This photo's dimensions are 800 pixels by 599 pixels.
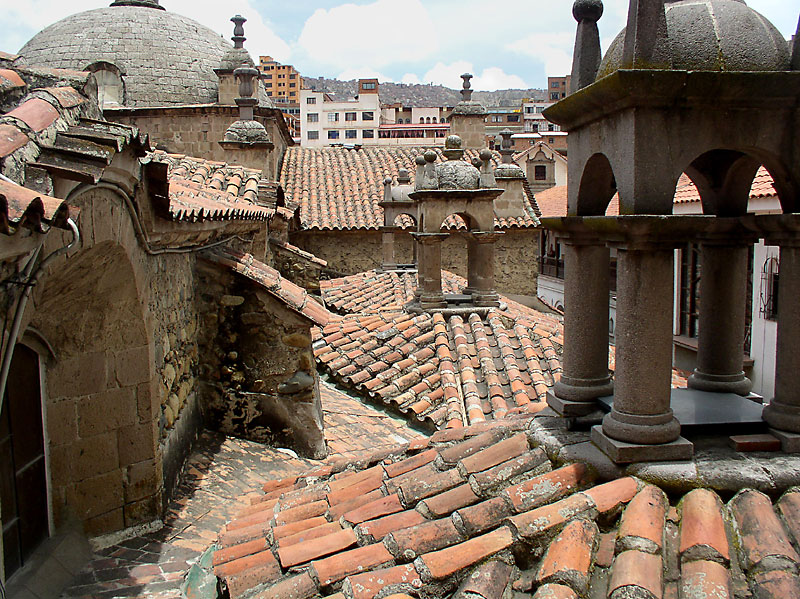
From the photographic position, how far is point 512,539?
7.52 ft

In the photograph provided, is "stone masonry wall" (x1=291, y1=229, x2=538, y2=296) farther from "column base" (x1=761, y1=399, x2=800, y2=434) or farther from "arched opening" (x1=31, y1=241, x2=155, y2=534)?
"column base" (x1=761, y1=399, x2=800, y2=434)

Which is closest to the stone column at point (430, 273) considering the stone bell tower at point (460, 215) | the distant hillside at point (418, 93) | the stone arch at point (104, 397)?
the stone bell tower at point (460, 215)

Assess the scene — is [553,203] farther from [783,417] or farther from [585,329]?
[783,417]

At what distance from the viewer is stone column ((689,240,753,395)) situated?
311 cm

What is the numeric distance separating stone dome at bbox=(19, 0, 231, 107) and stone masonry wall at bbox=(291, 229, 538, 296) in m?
4.56

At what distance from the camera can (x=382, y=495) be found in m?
2.82

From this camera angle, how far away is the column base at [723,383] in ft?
10.6

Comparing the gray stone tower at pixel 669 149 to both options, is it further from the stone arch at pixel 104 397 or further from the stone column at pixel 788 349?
the stone arch at pixel 104 397

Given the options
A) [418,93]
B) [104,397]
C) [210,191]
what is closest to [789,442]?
[104,397]

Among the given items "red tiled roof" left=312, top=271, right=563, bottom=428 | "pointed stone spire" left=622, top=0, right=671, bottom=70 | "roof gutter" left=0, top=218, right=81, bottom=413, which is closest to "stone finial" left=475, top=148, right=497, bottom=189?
"red tiled roof" left=312, top=271, right=563, bottom=428

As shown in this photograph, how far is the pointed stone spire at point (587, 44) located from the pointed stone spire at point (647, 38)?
0.56 meters

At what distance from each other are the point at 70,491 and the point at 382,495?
2042 mm

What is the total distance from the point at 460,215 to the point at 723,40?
6.00 metres

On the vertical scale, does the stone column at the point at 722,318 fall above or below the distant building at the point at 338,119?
below
